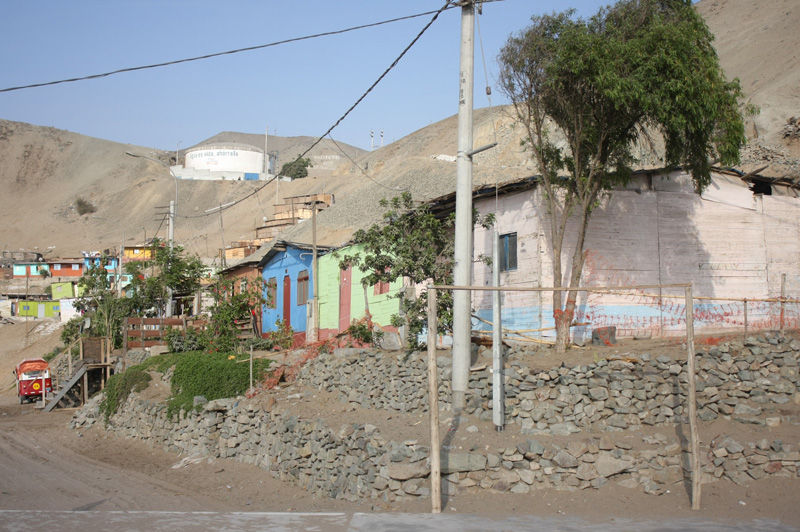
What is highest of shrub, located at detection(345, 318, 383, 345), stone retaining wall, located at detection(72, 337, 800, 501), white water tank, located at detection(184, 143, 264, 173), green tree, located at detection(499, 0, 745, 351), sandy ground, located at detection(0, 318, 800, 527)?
white water tank, located at detection(184, 143, 264, 173)

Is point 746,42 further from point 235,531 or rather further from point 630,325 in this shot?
point 235,531

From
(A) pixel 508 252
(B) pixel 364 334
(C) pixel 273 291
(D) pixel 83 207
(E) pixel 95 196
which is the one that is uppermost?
(E) pixel 95 196

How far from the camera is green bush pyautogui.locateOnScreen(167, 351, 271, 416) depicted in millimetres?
16500

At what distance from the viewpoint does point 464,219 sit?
11.5 meters

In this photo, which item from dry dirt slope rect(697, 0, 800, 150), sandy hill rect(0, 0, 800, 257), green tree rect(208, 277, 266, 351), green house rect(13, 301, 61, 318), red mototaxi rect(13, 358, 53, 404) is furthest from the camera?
green house rect(13, 301, 61, 318)

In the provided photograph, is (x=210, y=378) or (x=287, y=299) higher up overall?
(x=287, y=299)

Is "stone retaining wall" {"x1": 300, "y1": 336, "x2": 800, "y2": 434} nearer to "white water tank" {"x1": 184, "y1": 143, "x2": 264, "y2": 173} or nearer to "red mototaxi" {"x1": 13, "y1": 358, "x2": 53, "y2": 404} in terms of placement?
"red mototaxi" {"x1": 13, "y1": 358, "x2": 53, "y2": 404}

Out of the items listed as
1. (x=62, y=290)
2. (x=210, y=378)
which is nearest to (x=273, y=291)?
(x=210, y=378)

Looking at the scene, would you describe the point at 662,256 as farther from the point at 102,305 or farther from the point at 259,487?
the point at 102,305

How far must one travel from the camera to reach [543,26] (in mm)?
13570

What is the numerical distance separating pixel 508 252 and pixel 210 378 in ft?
25.8

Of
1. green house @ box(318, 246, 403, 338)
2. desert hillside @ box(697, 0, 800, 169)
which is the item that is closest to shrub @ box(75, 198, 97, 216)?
desert hillside @ box(697, 0, 800, 169)

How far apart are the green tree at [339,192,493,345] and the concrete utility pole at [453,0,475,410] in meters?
1.87

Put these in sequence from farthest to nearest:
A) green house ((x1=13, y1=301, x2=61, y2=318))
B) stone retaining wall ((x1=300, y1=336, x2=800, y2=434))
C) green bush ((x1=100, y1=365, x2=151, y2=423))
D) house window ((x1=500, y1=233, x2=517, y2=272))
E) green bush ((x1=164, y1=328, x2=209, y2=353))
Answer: green house ((x1=13, y1=301, x2=61, y2=318)), green bush ((x1=164, y1=328, x2=209, y2=353)), green bush ((x1=100, y1=365, x2=151, y2=423)), house window ((x1=500, y1=233, x2=517, y2=272)), stone retaining wall ((x1=300, y1=336, x2=800, y2=434))
